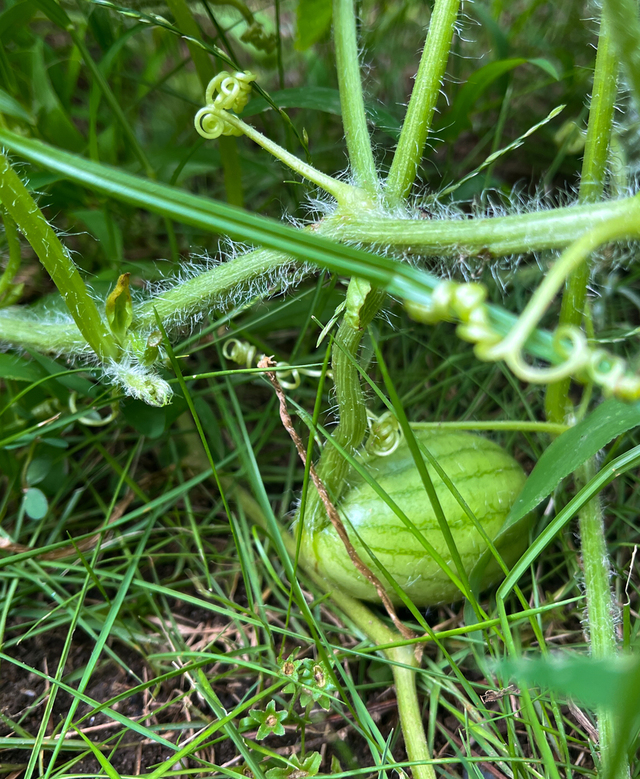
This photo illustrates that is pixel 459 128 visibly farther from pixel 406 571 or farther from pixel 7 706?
pixel 7 706

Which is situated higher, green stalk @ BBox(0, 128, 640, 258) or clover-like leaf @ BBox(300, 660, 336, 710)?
green stalk @ BBox(0, 128, 640, 258)

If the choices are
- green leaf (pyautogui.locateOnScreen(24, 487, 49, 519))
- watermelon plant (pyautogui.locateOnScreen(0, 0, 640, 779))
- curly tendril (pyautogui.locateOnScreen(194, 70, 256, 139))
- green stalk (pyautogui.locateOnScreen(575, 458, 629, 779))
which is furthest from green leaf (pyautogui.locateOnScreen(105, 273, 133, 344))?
green stalk (pyautogui.locateOnScreen(575, 458, 629, 779))

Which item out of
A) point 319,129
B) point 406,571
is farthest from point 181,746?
point 319,129

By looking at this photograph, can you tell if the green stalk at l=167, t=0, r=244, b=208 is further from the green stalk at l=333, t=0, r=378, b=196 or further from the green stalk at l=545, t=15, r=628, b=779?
the green stalk at l=545, t=15, r=628, b=779

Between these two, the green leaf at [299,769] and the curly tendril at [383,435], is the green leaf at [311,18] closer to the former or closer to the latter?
the curly tendril at [383,435]

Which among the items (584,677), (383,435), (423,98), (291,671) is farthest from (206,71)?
(584,677)
